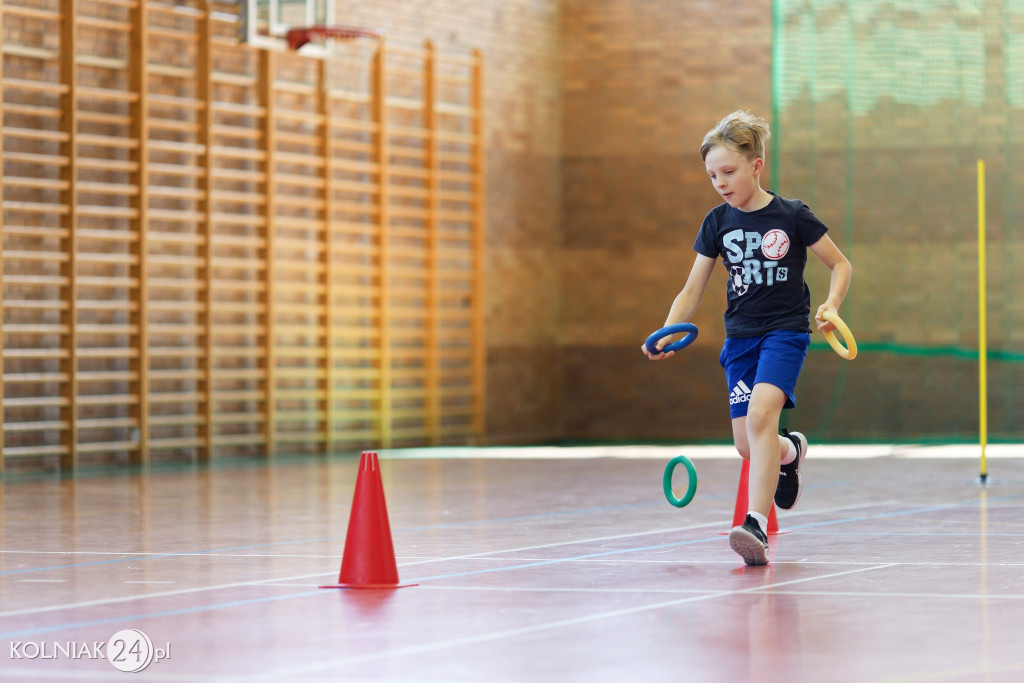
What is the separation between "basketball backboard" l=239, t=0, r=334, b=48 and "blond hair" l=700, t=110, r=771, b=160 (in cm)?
646

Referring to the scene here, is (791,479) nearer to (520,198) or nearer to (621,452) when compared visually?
(621,452)

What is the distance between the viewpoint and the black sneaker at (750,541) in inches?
173

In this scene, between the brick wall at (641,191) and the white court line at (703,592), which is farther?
the brick wall at (641,191)

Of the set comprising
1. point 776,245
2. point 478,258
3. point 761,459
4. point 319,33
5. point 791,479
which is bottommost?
point 791,479

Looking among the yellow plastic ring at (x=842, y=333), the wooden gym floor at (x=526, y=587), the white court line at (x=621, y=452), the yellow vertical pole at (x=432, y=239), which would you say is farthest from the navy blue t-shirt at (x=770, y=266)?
the yellow vertical pole at (x=432, y=239)

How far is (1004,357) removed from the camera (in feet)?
36.7

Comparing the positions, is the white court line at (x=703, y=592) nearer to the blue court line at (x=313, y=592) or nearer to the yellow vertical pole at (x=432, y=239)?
the blue court line at (x=313, y=592)

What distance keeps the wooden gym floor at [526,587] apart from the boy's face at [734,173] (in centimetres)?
119

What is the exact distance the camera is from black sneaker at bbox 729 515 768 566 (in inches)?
173

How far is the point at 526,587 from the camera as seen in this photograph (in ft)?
13.5

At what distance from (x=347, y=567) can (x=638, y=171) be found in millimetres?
10375

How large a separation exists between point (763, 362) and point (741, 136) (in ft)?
2.42

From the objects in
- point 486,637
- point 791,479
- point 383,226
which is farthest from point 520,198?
point 486,637

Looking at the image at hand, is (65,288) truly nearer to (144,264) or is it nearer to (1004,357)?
(144,264)
